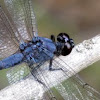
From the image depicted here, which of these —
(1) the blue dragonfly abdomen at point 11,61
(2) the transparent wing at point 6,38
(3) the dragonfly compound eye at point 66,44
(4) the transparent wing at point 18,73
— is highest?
(2) the transparent wing at point 6,38

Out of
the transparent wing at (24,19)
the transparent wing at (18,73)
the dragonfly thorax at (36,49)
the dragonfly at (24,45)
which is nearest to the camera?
the transparent wing at (18,73)

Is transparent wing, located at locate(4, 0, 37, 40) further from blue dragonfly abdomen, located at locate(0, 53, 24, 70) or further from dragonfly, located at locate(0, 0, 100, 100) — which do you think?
blue dragonfly abdomen, located at locate(0, 53, 24, 70)

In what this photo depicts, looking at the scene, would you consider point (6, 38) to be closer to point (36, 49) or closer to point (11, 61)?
point (11, 61)

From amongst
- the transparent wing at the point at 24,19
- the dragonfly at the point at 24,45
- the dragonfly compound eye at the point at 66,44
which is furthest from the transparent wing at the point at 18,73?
the dragonfly compound eye at the point at 66,44

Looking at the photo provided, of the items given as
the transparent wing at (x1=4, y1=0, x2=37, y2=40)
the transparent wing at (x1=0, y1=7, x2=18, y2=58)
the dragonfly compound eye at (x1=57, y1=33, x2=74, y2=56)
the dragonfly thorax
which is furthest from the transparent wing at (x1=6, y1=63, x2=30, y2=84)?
the dragonfly compound eye at (x1=57, y1=33, x2=74, y2=56)

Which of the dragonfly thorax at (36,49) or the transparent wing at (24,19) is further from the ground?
the transparent wing at (24,19)

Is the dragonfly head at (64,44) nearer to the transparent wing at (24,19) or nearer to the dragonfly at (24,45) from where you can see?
the dragonfly at (24,45)

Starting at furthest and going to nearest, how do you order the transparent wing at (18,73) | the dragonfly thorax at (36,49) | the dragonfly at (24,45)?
the dragonfly thorax at (36,49)
the dragonfly at (24,45)
the transparent wing at (18,73)
